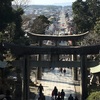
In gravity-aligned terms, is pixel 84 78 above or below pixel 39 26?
below

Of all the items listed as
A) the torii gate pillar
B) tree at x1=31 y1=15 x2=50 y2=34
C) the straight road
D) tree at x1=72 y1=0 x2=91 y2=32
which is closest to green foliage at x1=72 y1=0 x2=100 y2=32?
tree at x1=72 y1=0 x2=91 y2=32

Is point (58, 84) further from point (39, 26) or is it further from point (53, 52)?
point (39, 26)

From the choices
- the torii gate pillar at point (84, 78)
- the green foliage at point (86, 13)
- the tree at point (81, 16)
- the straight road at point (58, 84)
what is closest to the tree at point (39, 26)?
the tree at point (81, 16)

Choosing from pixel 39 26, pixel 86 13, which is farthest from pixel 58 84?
pixel 39 26

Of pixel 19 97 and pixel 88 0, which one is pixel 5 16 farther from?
pixel 88 0

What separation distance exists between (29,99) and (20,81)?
4.88ft

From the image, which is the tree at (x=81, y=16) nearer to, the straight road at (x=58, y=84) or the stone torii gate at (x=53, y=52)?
the straight road at (x=58, y=84)

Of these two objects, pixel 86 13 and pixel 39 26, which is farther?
pixel 39 26

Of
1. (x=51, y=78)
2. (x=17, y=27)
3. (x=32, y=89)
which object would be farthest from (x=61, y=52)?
(x=51, y=78)

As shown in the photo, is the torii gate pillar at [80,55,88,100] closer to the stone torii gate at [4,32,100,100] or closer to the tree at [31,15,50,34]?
the stone torii gate at [4,32,100,100]

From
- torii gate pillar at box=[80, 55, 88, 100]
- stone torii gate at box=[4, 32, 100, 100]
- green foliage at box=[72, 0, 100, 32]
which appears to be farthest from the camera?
green foliage at box=[72, 0, 100, 32]

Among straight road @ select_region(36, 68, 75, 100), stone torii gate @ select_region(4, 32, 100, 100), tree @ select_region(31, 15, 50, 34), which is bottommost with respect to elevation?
straight road @ select_region(36, 68, 75, 100)

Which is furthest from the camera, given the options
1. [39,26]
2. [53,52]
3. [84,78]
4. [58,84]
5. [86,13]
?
[39,26]

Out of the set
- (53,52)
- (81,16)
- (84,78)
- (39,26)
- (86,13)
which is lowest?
(84,78)
